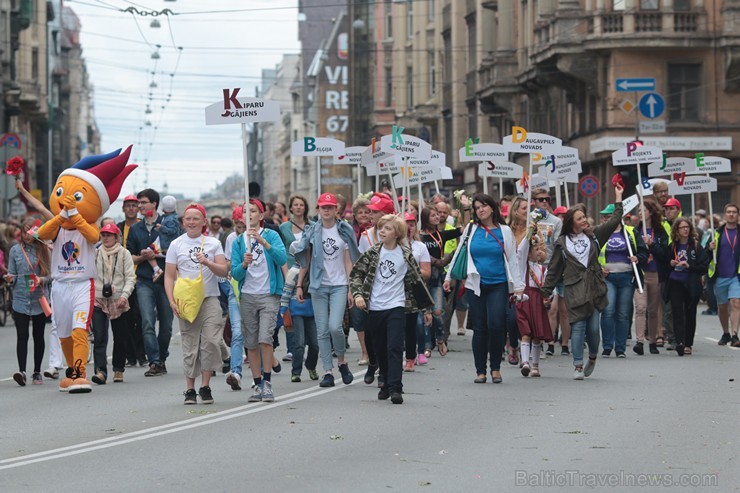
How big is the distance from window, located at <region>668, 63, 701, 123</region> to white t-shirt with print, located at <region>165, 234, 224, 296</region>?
3192 centimetres

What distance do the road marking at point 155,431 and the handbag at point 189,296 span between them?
90cm

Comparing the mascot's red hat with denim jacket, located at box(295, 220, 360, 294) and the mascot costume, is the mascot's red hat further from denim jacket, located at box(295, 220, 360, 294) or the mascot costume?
denim jacket, located at box(295, 220, 360, 294)

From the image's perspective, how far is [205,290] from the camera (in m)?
13.0

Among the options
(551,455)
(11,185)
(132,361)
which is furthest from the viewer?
(11,185)

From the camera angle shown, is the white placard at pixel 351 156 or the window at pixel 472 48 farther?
the window at pixel 472 48

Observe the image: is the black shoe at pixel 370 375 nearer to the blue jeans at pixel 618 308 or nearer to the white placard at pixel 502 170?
the blue jeans at pixel 618 308

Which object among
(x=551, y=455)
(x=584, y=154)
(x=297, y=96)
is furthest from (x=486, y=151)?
(x=297, y=96)

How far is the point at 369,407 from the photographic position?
1257 cm

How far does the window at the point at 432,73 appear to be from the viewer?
2712 inches

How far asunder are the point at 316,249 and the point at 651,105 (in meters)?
26.2

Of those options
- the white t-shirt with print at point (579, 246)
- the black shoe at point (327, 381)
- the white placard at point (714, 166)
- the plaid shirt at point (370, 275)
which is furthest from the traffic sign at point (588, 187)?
the plaid shirt at point (370, 275)

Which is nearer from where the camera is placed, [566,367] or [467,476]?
[467,476]

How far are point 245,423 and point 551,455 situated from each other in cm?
274

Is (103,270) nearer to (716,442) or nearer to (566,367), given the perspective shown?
(566,367)
